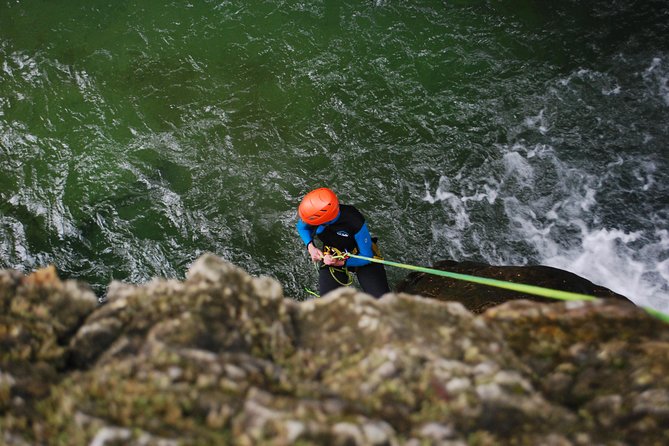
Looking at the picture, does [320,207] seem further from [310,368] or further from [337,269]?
[310,368]

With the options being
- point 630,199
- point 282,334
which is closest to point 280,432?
point 282,334

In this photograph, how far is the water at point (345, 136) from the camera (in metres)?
7.91

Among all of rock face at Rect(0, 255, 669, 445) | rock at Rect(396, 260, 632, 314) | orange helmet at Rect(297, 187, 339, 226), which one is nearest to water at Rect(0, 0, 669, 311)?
rock at Rect(396, 260, 632, 314)

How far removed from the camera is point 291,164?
28.6ft

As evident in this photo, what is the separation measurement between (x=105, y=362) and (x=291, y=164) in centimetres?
594

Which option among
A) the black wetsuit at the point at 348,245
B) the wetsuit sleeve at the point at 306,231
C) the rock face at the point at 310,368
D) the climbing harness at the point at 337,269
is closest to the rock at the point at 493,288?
the black wetsuit at the point at 348,245

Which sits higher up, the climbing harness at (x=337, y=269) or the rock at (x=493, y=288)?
the climbing harness at (x=337, y=269)

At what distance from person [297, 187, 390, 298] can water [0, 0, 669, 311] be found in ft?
2.79

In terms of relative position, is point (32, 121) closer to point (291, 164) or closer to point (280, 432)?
point (291, 164)

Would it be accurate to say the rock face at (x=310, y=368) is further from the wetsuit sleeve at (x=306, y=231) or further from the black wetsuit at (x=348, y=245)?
the wetsuit sleeve at (x=306, y=231)

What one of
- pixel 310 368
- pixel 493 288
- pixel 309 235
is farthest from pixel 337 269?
pixel 310 368

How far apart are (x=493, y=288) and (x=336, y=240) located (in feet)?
7.22

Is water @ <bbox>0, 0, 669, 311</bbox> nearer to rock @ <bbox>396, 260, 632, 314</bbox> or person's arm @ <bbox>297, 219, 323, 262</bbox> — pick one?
rock @ <bbox>396, 260, 632, 314</bbox>

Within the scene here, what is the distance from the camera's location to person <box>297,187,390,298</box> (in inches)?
243
